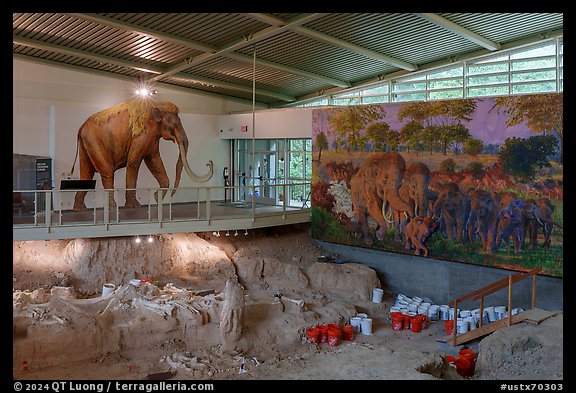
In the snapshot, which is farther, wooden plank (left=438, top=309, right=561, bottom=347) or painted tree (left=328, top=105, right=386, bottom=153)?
painted tree (left=328, top=105, right=386, bottom=153)

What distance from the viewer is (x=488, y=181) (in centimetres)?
1741

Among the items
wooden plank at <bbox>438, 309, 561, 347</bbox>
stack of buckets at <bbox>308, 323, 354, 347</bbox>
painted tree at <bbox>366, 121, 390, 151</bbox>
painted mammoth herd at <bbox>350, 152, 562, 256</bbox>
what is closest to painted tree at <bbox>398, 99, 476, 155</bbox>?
painted tree at <bbox>366, 121, 390, 151</bbox>

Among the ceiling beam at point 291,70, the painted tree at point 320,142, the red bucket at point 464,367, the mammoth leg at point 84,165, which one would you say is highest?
the ceiling beam at point 291,70

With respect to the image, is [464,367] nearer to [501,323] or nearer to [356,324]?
[501,323]

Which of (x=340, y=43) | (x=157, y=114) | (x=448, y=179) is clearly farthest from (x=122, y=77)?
(x=448, y=179)

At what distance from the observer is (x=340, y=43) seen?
2006 cm

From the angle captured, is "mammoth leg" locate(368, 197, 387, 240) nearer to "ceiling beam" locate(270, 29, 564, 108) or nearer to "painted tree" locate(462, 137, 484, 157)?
"painted tree" locate(462, 137, 484, 157)

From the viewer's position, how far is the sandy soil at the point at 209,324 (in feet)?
43.9

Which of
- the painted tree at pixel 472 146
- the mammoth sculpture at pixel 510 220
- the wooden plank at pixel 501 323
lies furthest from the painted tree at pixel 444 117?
the wooden plank at pixel 501 323

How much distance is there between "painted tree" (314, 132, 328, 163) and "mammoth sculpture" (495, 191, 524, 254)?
656 cm

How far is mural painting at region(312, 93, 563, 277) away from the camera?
16.4 m

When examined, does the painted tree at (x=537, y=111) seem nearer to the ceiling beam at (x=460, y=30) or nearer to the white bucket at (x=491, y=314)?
the ceiling beam at (x=460, y=30)

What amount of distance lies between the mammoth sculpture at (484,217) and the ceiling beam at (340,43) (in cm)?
673
